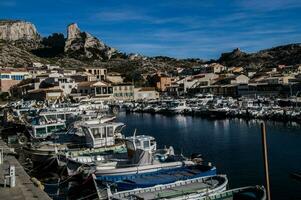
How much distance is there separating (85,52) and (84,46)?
4.33 metres

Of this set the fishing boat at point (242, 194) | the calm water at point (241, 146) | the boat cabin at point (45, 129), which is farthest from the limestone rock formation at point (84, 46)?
the fishing boat at point (242, 194)

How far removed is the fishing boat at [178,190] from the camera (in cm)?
1873

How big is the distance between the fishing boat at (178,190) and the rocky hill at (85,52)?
133 m

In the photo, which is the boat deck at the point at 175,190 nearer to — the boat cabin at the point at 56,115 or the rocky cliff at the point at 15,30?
the boat cabin at the point at 56,115

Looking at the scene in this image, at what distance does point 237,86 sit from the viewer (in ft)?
319

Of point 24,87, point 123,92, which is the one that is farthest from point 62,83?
point 123,92

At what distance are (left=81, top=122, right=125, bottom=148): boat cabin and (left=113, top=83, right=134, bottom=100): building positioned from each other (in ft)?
239

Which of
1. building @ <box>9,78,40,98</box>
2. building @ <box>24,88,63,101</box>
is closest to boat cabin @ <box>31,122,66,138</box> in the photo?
building @ <box>24,88,63,101</box>

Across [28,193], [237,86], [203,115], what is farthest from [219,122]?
[28,193]

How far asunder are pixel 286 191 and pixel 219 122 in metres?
38.1

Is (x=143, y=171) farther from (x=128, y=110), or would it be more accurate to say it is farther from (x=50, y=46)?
(x=50, y=46)

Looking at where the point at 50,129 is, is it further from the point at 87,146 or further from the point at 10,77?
the point at 10,77

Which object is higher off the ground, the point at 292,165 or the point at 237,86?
the point at 237,86

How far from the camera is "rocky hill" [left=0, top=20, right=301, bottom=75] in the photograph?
162375 millimetres
